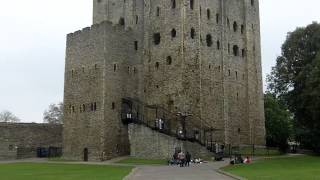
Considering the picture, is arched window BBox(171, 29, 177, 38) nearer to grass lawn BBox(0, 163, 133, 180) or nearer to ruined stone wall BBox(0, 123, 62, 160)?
ruined stone wall BBox(0, 123, 62, 160)

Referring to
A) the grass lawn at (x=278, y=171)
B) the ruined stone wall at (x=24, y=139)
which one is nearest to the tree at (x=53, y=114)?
the ruined stone wall at (x=24, y=139)

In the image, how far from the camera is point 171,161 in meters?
33.3

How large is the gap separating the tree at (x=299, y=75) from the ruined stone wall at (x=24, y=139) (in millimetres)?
21047

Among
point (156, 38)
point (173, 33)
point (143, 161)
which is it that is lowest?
point (143, 161)

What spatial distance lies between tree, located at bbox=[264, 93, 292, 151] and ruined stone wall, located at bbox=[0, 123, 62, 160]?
20.6 metres

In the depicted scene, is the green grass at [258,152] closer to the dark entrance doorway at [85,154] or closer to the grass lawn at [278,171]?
the dark entrance doorway at [85,154]

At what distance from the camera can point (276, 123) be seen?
5428cm

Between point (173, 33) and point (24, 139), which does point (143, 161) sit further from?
point (24, 139)

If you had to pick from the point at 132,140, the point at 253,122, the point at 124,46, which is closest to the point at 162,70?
the point at 124,46

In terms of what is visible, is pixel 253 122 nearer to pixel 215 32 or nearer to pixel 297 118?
pixel 297 118

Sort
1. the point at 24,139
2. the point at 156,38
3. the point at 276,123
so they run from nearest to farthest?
the point at 156,38 → the point at 24,139 → the point at 276,123

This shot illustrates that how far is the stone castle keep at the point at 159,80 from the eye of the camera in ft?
135

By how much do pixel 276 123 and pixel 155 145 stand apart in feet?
65.0

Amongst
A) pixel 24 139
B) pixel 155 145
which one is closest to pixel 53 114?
pixel 24 139
